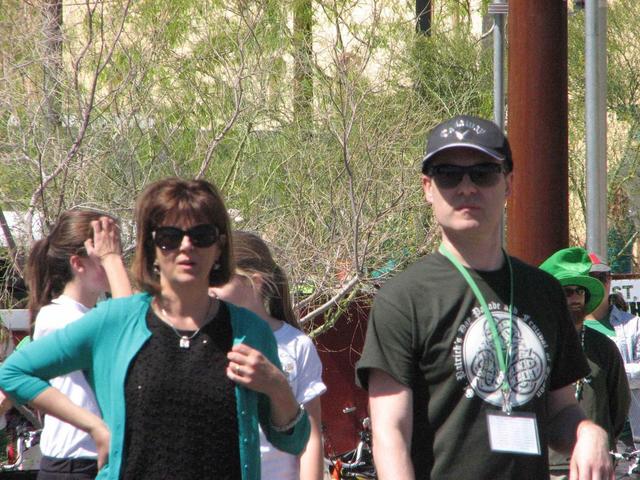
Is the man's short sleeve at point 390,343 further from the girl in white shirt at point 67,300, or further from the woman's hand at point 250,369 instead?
the girl in white shirt at point 67,300

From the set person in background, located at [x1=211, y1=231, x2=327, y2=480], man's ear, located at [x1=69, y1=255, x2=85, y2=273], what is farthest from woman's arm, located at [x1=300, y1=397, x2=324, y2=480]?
man's ear, located at [x1=69, y1=255, x2=85, y2=273]

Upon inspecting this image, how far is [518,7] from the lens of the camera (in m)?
6.49

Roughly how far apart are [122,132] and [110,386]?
6.29 meters

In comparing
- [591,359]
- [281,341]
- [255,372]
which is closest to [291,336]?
[281,341]

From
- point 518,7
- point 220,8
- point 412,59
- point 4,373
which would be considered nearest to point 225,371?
point 4,373

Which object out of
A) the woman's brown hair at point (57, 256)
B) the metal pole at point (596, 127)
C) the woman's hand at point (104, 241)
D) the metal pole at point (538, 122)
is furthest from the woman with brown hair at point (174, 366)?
the metal pole at point (596, 127)

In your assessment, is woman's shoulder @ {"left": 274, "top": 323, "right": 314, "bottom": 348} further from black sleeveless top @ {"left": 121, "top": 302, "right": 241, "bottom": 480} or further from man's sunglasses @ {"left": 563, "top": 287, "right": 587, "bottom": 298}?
man's sunglasses @ {"left": 563, "top": 287, "right": 587, "bottom": 298}

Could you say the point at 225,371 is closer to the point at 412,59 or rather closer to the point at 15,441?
the point at 15,441

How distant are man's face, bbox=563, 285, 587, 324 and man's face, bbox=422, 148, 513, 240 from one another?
2087 millimetres

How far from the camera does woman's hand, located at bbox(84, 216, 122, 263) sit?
359cm

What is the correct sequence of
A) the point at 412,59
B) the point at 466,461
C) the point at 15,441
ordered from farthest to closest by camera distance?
the point at 412,59
the point at 15,441
the point at 466,461

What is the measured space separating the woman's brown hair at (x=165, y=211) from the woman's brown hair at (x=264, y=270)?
82 cm

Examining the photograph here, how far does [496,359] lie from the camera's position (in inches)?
108

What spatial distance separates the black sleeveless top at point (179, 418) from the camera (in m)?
2.72
